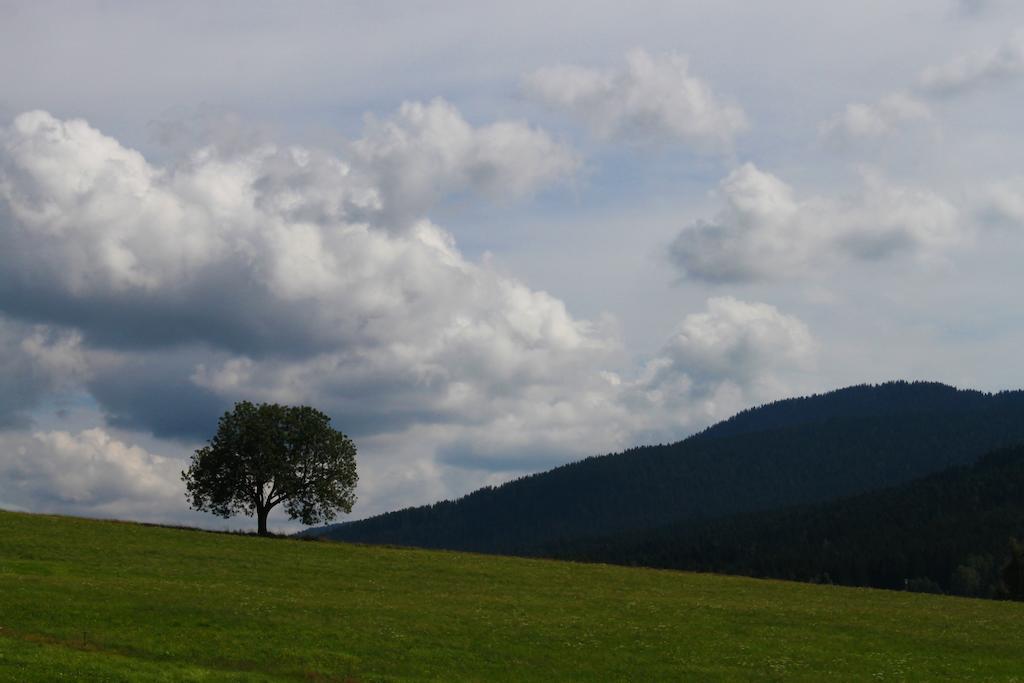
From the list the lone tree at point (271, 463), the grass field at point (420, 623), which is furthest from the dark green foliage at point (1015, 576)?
the lone tree at point (271, 463)

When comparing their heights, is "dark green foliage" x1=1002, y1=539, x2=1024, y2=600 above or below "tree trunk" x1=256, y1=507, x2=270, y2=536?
below

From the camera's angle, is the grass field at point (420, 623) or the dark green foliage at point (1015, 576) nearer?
the grass field at point (420, 623)

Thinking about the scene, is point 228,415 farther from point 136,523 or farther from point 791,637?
point 791,637

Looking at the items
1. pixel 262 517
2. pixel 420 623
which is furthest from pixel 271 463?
pixel 420 623

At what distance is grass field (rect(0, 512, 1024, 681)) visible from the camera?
49.5 meters

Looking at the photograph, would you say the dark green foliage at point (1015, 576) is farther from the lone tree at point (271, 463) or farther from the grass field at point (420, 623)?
the lone tree at point (271, 463)

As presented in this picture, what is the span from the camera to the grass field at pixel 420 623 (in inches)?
1950

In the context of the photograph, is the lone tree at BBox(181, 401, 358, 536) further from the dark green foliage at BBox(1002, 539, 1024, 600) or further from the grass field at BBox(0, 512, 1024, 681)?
the dark green foliage at BBox(1002, 539, 1024, 600)

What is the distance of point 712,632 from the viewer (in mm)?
62031

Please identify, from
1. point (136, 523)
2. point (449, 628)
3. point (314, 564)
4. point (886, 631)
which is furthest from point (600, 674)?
point (136, 523)

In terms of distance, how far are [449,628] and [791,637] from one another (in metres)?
19.4

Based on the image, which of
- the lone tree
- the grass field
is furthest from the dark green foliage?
the lone tree

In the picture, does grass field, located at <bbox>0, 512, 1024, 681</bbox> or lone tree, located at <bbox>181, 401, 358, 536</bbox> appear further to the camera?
lone tree, located at <bbox>181, 401, 358, 536</bbox>

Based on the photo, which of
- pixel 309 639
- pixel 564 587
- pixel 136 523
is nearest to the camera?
pixel 309 639
